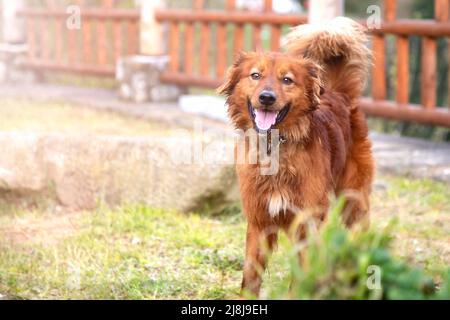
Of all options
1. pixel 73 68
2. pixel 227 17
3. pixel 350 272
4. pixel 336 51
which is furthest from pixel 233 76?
pixel 73 68

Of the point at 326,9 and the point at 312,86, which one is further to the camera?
the point at 326,9

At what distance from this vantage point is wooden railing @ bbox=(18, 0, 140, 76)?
1247 cm

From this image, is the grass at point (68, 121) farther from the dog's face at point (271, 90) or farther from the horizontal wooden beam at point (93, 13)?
the dog's face at point (271, 90)

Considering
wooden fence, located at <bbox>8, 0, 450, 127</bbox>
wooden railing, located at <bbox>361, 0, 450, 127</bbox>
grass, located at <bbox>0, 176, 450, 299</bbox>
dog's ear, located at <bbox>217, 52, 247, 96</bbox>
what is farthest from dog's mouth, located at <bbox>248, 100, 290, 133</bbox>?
wooden railing, located at <bbox>361, 0, 450, 127</bbox>

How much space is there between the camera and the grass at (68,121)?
371 inches

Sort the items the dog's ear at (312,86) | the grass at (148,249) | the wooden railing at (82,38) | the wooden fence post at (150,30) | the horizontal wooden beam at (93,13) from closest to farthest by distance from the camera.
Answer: the dog's ear at (312,86) < the grass at (148,249) < the wooden fence post at (150,30) < the horizontal wooden beam at (93,13) < the wooden railing at (82,38)

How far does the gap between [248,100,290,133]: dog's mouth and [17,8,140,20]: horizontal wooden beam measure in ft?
26.2

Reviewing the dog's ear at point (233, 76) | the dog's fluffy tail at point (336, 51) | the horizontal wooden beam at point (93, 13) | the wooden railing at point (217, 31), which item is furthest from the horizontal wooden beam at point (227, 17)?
the dog's ear at point (233, 76)

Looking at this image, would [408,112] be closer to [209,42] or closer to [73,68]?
[209,42]

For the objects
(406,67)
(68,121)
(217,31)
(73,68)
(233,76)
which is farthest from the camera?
(73,68)

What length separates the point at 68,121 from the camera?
1008 centimetres

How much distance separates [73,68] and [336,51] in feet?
28.2

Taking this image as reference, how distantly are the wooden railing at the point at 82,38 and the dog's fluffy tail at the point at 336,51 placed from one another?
23.0ft
